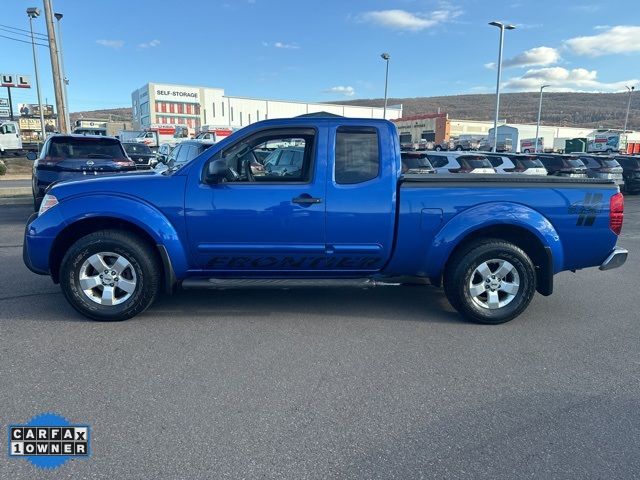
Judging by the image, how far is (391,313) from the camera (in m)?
4.81

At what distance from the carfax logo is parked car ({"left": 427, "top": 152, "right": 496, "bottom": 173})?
12.7 metres

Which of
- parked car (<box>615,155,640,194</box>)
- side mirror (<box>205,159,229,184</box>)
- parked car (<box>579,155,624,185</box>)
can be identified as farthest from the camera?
parked car (<box>615,155,640,194</box>)

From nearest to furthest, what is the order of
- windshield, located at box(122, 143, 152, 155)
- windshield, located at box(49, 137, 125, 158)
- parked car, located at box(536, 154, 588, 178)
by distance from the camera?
windshield, located at box(49, 137, 125, 158)
parked car, located at box(536, 154, 588, 178)
windshield, located at box(122, 143, 152, 155)

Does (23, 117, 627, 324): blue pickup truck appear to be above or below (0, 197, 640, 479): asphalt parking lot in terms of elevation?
above

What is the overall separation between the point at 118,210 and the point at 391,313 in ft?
9.26

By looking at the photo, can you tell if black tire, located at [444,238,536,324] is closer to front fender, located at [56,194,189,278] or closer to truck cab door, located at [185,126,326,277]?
truck cab door, located at [185,126,326,277]

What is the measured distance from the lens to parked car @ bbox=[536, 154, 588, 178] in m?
16.9

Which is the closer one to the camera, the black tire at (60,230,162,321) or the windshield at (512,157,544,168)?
the black tire at (60,230,162,321)

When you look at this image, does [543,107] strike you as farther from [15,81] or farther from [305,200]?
[305,200]

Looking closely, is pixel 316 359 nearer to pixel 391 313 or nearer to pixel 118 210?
pixel 391 313

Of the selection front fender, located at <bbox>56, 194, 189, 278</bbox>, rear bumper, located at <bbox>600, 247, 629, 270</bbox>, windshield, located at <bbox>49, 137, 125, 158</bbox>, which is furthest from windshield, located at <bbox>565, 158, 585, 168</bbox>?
front fender, located at <bbox>56, 194, 189, 278</bbox>

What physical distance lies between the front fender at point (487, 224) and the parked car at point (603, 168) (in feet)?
49.4

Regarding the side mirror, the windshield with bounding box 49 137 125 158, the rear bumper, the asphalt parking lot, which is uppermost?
the windshield with bounding box 49 137 125 158

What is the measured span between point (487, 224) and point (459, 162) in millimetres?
10443
